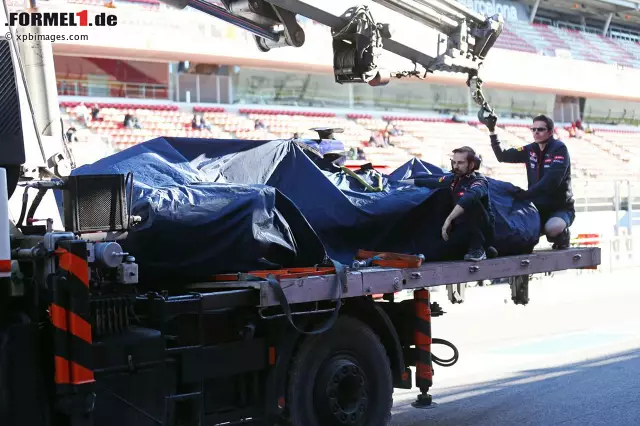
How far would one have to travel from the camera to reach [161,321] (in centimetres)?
603

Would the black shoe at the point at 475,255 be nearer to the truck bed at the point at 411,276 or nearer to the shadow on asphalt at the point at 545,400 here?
the truck bed at the point at 411,276

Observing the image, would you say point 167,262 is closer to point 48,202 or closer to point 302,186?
point 48,202

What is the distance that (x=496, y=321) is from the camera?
1731 centimetres

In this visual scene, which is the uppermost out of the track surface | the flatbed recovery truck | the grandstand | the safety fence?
the grandstand

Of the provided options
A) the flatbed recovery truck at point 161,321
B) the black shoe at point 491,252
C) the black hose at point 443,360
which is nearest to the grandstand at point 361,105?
the black hose at point 443,360

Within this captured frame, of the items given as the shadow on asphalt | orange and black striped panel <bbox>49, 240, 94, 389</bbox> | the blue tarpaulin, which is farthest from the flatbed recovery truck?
the shadow on asphalt

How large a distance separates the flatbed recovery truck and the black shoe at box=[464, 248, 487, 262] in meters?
0.07

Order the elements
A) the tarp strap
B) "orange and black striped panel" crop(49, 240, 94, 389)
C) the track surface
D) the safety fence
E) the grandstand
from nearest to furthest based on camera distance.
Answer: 1. "orange and black striped panel" crop(49, 240, 94, 389)
2. the tarp strap
3. the track surface
4. the safety fence
5. the grandstand

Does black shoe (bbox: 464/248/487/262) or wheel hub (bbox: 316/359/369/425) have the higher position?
black shoe (bbox: 464/248/487/262)

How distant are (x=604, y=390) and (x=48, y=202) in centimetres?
622

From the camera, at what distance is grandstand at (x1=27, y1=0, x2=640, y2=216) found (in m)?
33.2

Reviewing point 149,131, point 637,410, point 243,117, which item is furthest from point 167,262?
point 243,117

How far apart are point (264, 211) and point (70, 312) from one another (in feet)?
6.46

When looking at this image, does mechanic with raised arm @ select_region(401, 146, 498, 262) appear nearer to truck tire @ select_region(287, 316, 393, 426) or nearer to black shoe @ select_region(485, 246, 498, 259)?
black shoe @ select_region(485, 246, 498, 259)
